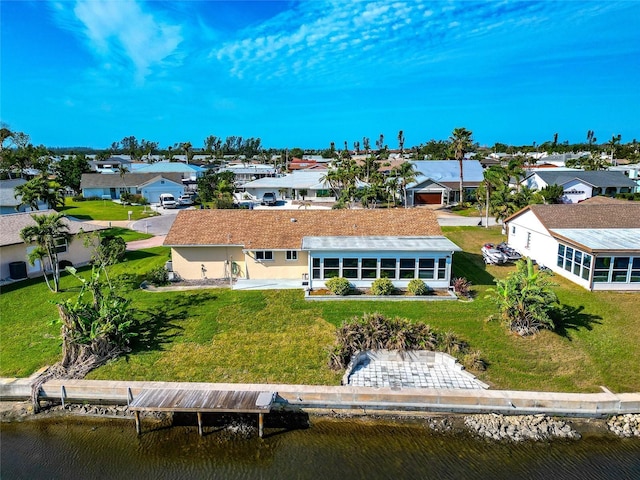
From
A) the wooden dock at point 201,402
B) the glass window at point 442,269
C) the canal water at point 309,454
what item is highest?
the glass window at point 442,269

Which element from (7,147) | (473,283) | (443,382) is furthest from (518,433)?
(7,147)

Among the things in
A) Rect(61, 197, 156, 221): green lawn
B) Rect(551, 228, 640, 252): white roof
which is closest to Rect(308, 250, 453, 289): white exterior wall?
Rect(551, 228, 640, 252): white roof

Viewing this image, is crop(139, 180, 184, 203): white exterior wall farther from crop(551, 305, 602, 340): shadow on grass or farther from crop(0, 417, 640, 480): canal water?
crop(551, 305, 602, 340): shadow on grass

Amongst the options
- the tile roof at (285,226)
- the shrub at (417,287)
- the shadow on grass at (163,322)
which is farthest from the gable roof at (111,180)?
the shrub at (417,287)

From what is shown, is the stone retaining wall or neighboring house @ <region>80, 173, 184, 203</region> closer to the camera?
the stone retaining wall

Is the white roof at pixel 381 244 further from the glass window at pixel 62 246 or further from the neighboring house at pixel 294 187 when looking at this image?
the neighboring house at pixel 294 187

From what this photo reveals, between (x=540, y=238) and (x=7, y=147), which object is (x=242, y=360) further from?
(x=7, y=147)
